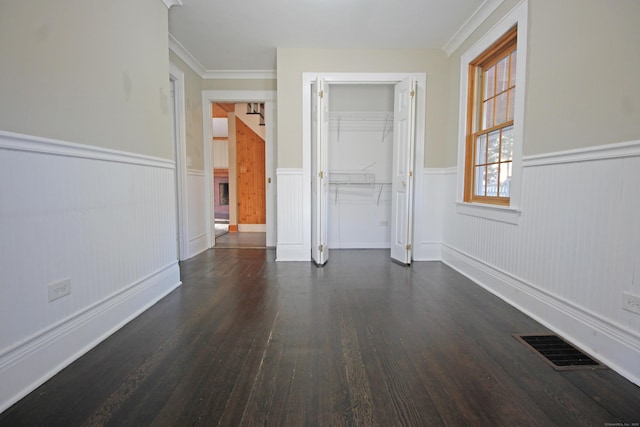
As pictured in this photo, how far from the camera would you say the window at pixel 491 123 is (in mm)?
2678

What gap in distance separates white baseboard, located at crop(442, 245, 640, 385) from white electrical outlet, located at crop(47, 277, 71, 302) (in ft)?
9.39

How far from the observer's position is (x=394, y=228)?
393cm

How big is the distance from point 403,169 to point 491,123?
40.5 inches

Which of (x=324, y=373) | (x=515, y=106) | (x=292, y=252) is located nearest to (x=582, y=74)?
(x=515, y=106)

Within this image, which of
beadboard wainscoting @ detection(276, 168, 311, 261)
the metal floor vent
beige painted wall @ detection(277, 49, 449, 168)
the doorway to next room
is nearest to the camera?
the metal floor vent

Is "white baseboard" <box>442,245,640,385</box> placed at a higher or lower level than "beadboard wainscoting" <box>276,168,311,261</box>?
lower

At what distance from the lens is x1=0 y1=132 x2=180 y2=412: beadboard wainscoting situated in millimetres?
1328

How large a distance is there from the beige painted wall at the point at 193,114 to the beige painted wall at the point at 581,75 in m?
3.67

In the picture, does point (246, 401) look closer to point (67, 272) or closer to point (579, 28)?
point (67, 272)

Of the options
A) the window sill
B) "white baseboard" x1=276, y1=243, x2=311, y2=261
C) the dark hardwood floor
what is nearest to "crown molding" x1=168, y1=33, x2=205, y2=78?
"white baseboard" x1=276, y1=243, x2=311, y2=261

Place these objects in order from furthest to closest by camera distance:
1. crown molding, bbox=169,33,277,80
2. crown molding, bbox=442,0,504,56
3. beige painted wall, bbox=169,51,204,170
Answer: crown molding, bbox=169,33,277,80 → beige painted wall, bbox=169,51,204,170 → crown molding, bbox=442,0,504,56

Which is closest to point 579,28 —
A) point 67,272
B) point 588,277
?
point 588,277

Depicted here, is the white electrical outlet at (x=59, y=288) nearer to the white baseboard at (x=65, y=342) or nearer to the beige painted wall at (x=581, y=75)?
the white baseboard at (x=65, y=342)

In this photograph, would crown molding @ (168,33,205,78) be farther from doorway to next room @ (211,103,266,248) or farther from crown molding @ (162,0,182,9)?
doorway to next room @ (211,103,266,248)
